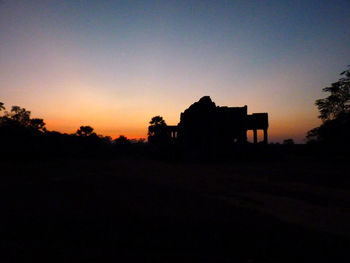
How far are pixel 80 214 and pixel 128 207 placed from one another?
128 centimetres

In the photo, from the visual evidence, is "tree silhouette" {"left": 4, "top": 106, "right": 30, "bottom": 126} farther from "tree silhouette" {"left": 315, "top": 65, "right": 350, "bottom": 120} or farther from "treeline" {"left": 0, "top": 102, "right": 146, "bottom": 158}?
"tree silhouette" {"left": 315, "top": 65, "right": 350, "bottom": 120}

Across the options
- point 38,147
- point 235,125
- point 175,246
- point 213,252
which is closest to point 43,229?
point 175,246

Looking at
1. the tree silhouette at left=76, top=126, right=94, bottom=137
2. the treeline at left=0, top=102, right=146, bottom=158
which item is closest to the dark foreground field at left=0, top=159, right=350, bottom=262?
the treeline at left=0, top=102, right=146, bottom=158

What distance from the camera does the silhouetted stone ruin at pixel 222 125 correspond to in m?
25.1

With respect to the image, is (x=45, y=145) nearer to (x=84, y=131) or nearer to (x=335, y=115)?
(x=84, y=131)

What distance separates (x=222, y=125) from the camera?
83.6 feet

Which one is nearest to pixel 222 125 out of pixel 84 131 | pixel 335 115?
pixel 335 115

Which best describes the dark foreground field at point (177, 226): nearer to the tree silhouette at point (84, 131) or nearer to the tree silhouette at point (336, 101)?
the tree silhouette at point (336, 101)

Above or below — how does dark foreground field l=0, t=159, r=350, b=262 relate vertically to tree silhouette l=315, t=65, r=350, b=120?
below

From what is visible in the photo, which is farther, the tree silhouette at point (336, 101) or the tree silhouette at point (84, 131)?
the tree silhouette at point (84, 131)

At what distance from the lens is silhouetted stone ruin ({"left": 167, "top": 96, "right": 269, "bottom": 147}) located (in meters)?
25.1

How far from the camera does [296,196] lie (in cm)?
780

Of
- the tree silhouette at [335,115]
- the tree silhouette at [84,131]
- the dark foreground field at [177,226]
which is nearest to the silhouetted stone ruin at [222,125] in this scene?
the tree silhouette at [335,115]

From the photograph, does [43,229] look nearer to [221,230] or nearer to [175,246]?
[175,246]
